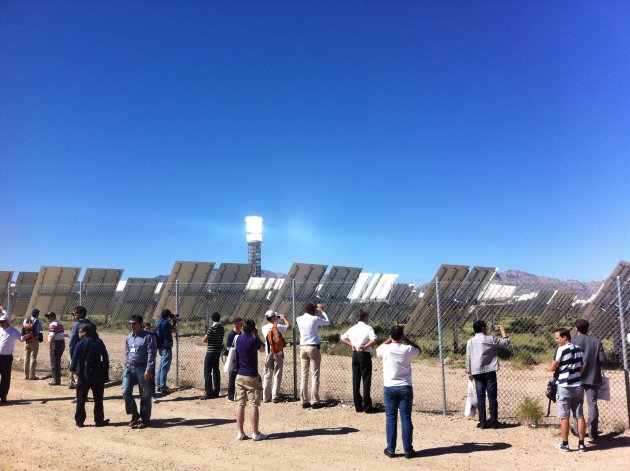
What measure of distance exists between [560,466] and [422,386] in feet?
19.0

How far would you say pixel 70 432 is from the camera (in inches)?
314

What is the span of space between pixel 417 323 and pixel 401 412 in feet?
30.5

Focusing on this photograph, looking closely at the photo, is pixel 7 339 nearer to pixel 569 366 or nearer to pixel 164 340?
pixel 164 340

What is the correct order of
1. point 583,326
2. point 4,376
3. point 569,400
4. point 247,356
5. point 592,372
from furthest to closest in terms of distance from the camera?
1. point 4,376
2. point 247,356
3. point 583,326
4. point 592,372
5. point 569,400

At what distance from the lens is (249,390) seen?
7.38 metres

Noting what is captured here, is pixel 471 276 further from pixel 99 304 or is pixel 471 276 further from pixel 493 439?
pixel 99 304

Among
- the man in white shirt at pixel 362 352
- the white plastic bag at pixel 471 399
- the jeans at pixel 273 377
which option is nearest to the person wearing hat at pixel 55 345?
the jeans at pixel 273 377

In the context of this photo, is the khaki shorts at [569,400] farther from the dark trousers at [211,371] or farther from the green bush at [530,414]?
the dark trousers at [211,371]

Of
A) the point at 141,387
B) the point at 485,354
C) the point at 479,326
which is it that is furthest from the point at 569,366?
the point at 141,387

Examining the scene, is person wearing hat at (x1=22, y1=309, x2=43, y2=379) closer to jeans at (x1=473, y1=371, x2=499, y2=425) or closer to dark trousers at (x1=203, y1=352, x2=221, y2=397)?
dark trousers at (x1=203, y1=352, x2=221, y2=397)

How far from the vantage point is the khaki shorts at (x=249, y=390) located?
24.1 ft

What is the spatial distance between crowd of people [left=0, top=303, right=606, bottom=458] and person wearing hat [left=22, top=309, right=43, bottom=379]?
55 mm

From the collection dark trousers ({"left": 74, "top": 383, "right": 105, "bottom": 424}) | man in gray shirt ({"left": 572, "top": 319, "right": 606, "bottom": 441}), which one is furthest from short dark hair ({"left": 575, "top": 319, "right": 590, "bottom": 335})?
dark trousers ({"left": 74, "top": 383, "right": 105, "bottom": 424})

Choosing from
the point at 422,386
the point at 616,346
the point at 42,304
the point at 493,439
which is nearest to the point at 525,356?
the point at 616,346
